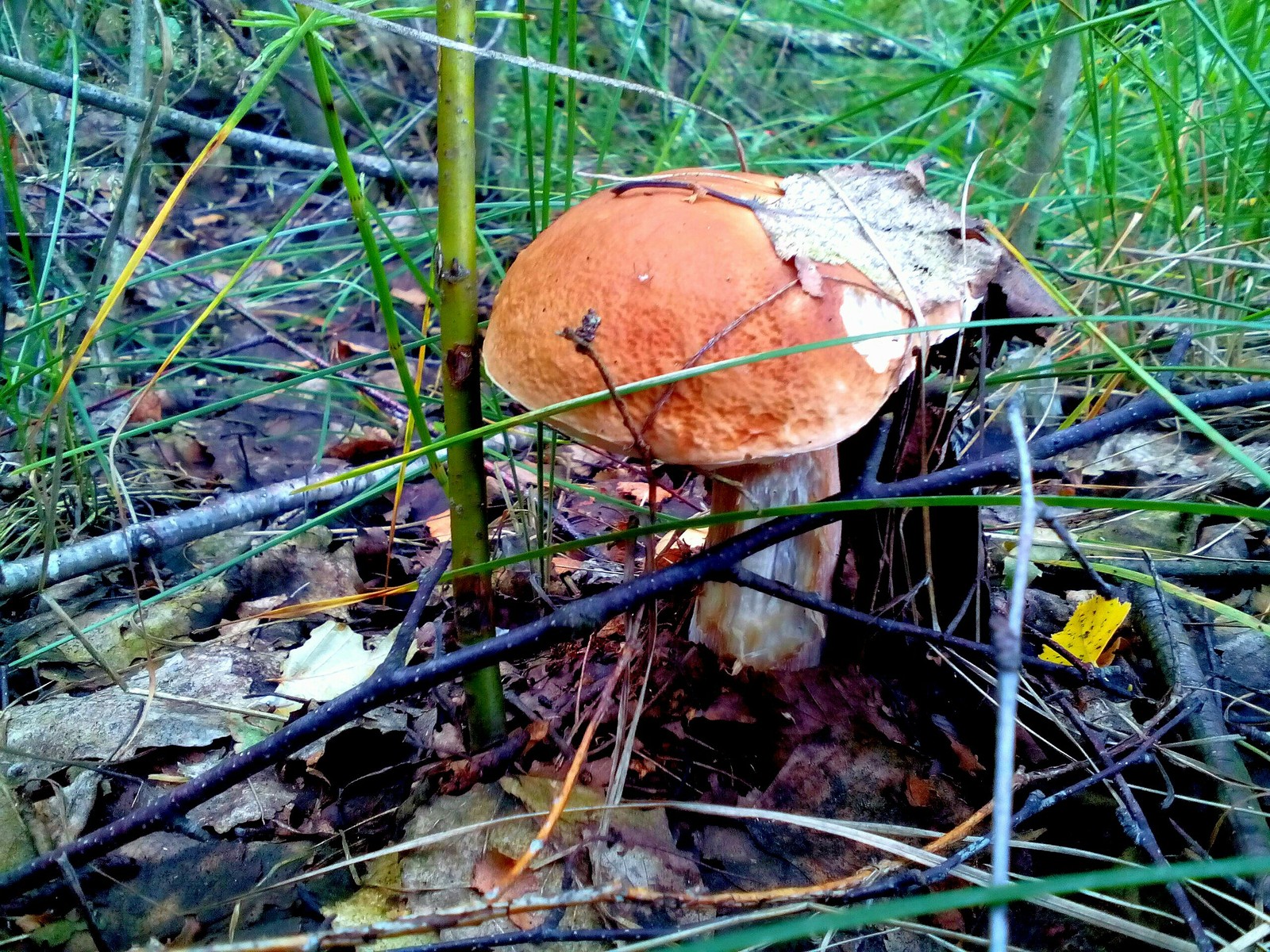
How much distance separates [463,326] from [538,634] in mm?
473

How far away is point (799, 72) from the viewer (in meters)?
4.64

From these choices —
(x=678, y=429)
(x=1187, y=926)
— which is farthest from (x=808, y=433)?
(x=1187, y=926)

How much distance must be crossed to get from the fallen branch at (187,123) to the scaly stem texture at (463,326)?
386 millimetres

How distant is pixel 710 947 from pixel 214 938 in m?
0.92

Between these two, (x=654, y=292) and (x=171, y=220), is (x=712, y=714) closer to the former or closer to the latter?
(x=654, y=292)

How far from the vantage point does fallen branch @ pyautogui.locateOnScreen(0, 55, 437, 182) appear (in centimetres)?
169

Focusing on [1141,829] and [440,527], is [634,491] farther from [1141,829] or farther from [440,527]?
[1141,829]

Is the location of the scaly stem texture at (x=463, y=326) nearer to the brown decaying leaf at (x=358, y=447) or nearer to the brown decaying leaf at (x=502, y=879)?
the brown decaying leaf at (x=502, y=879)

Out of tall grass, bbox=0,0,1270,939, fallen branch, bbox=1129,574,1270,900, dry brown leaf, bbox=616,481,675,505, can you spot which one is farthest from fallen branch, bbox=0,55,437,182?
fallen branch, bbox=1129,574,1270,900

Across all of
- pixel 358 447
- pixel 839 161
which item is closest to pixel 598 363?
pixel 839 161

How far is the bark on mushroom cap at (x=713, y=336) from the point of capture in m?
1.09

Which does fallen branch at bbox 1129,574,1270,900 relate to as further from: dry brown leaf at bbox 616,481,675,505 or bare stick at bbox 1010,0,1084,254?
dry brown leaf at bbox 616,481,675,505

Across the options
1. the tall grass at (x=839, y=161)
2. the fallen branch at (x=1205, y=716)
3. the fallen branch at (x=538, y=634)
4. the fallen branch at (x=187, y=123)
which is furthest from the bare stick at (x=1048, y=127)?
the fallen branch at (x=187, y=123)

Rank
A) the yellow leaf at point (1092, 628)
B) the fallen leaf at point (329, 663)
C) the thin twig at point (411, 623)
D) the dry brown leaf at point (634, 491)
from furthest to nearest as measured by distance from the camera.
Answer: the dry brown leaf at point (634, 491) → the fallen leaf at point (329, 663) → the yellow leaf at point (1092, 628) → the thin twig at point (411, 623)
